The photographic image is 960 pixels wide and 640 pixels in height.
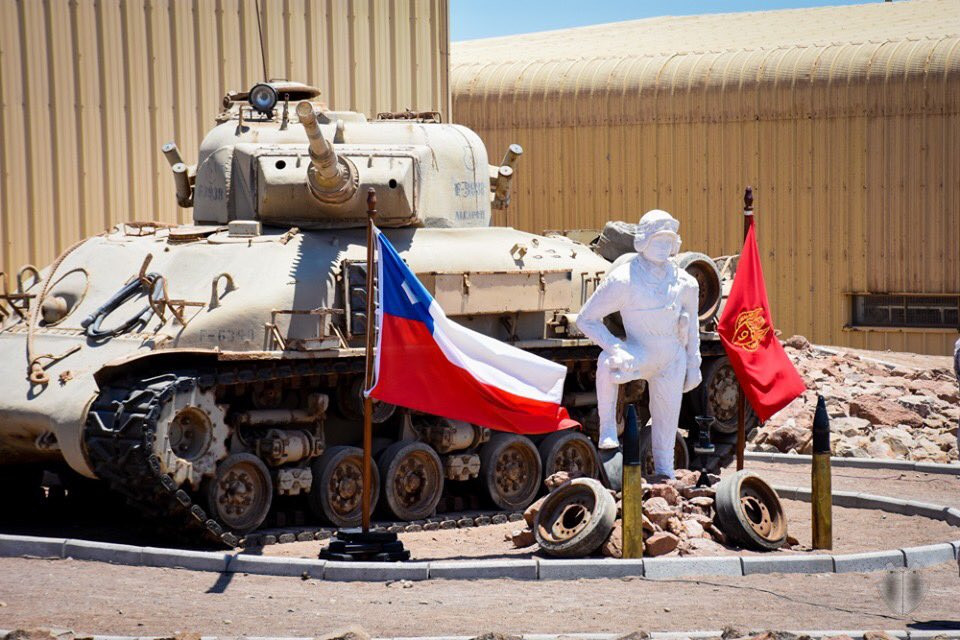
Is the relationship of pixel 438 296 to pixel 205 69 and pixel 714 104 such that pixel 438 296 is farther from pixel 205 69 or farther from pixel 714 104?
pixel 714 104

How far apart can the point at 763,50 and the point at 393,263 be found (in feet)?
52.9

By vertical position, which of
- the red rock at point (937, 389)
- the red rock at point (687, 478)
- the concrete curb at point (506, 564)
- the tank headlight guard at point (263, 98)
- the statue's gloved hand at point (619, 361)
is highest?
the tank headlight guard at point (263, 98)

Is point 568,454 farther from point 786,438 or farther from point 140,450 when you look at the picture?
point 140,450

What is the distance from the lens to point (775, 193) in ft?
87.9

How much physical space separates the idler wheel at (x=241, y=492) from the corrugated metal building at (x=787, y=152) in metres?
14.8

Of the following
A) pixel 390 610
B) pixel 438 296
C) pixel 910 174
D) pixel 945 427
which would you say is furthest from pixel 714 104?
pixel 390 610

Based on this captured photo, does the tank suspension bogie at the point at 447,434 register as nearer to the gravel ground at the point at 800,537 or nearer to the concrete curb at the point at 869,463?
the gravel ground at the point at 800,537

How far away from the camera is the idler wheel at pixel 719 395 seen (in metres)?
17.5

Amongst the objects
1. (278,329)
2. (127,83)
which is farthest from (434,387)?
(127,83)

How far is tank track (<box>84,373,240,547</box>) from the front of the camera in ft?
40.1

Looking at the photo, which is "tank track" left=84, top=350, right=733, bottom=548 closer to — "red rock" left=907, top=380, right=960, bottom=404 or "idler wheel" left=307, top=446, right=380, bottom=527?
"idler wheel" left=307, top=446, right=380, bottom=527

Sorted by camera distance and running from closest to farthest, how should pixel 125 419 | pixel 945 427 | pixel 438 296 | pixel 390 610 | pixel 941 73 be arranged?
1. pixel 390 610
2. pixel 125 419
3. pixel 438 296
4. pixel 945 427
5. pixel 941 73

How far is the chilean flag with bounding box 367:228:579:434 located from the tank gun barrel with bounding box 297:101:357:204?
1704mm

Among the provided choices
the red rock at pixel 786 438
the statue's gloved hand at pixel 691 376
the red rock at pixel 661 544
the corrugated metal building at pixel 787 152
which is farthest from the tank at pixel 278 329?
the corrugated metal building at pixel 787 152
